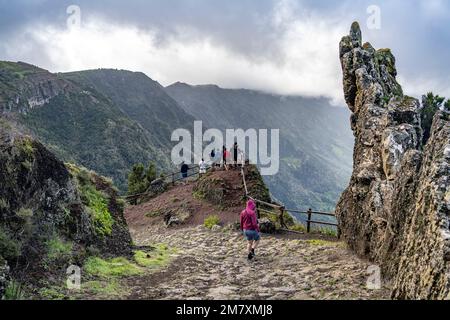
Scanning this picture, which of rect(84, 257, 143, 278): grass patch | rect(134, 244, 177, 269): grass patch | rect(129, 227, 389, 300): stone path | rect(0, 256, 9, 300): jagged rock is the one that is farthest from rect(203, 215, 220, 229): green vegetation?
rect(0, 256, 9, 300): jagged rock

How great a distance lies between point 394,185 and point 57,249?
9.45 metres

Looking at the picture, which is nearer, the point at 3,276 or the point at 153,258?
the point at 3,276

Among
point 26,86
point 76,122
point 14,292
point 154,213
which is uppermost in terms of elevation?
point 26,86

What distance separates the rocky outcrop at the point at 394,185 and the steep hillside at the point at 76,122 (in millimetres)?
89873

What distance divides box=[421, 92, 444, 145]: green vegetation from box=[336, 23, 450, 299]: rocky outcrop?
3561 millimetres

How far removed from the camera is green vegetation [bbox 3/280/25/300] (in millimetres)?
7914

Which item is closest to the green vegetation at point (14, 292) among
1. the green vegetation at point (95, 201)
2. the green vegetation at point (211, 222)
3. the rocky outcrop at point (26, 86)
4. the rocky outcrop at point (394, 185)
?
the green vegetation at point (95, 201)

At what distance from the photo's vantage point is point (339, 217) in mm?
16484

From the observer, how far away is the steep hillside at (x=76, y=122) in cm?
11975

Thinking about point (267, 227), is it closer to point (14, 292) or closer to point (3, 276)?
point (14, 292)

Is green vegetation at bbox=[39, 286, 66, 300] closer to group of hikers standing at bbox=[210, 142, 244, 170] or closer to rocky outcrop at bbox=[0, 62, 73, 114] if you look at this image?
group of hikers standing at bbox=[210, 142, 244, 170]

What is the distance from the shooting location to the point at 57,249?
35.1 feet

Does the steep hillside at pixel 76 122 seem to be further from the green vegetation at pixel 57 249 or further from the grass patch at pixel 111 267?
the green vegetation at pixel 57 249

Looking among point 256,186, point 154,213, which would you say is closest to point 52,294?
point 256,186
